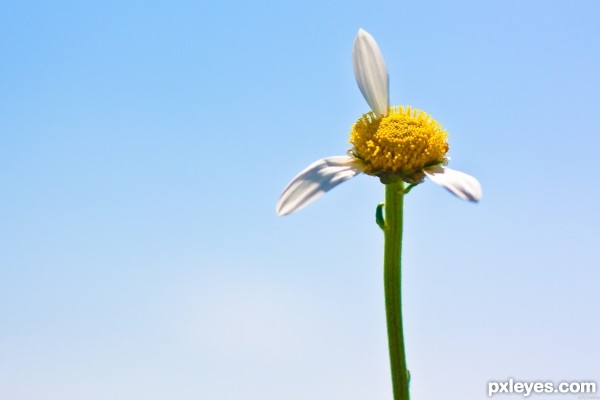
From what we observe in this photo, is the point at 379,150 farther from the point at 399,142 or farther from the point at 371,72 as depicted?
the point at 371,72

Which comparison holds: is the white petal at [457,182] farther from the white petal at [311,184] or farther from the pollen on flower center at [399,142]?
the white petal at [311,184]

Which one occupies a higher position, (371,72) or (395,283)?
(371,72)

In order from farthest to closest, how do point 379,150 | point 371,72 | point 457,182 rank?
1. point 371,72
2. point 379,150
3. point 457,182

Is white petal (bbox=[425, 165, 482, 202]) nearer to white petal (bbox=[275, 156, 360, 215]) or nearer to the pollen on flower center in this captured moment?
the pollen on flower center

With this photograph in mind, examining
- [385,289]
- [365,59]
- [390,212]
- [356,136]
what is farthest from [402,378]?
[365,59]

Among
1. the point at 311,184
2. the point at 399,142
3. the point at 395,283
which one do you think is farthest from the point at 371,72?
the point at 395,283

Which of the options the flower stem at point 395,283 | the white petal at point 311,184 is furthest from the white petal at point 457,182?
the white petal at point 311,184
